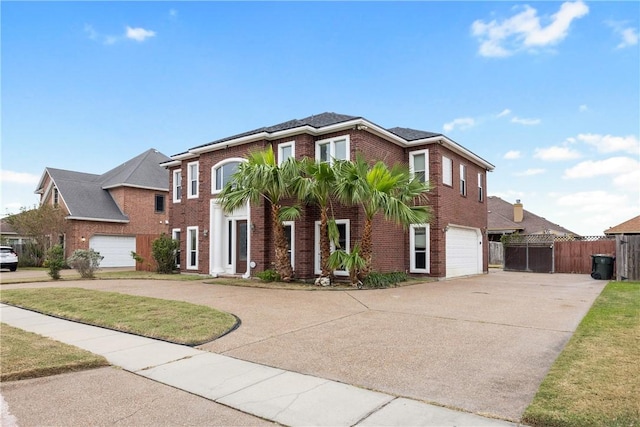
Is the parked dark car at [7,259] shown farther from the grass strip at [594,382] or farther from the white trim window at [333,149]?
the grass strip at [594,382]

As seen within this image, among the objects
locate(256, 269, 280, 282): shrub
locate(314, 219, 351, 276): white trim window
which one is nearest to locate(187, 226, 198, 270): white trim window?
locate(256, 269, 280, 282): shrub

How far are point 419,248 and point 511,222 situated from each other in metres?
21.0

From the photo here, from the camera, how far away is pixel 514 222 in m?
35.6

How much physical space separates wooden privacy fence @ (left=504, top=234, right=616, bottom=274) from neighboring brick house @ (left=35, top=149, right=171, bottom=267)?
2355 centimetres

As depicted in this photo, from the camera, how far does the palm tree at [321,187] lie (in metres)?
13.3

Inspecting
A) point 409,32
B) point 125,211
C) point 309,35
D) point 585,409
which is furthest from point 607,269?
point 125,211

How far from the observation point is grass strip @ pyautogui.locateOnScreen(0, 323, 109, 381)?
5.13 meters

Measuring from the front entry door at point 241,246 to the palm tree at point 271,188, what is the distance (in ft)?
8.67

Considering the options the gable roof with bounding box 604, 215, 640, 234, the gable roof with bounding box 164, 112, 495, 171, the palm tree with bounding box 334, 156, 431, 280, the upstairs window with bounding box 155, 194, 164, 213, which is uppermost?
the gable roof with bounding box 164, 112, 495, 171

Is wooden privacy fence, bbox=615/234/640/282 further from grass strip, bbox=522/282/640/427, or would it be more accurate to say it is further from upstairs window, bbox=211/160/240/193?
upstairs window, bbox=211/160/240/193

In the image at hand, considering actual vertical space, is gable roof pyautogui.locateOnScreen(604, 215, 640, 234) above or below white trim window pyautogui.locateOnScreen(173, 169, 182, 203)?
below

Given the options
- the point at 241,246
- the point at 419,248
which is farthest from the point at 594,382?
the point at 241,246

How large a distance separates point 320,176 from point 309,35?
6.54 metres

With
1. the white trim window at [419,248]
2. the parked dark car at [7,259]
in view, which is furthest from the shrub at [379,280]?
the parked dark car at [7,259]
